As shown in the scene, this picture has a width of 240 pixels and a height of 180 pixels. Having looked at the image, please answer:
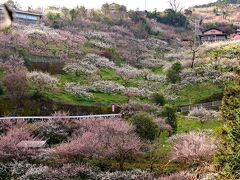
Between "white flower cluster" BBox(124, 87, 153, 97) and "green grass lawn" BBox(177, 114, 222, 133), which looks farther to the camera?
"white flower cluster" BBox(124, 87, 153, 97)

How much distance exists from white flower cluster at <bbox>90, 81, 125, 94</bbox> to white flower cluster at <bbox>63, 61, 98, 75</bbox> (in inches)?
162

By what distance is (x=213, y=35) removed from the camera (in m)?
92.2

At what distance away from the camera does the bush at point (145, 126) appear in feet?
109

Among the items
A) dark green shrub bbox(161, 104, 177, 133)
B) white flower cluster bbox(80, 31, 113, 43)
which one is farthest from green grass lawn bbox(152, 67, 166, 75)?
dark green shrub bbox(161, 104, 177, 133)

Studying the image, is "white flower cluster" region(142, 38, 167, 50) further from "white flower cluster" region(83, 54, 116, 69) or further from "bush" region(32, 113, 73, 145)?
"bush" region(32, 113, 73, 145)

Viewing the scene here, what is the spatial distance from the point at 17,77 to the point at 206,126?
66.4 feet

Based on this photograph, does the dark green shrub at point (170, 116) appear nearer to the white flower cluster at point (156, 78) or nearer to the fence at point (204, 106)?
the fence at point (204, 106)

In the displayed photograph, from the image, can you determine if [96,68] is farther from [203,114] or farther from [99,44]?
[203,114]

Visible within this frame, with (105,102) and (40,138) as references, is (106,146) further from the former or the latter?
(105,102)

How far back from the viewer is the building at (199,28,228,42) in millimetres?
91900

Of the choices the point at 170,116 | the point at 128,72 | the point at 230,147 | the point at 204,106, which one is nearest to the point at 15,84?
the point at 170,116

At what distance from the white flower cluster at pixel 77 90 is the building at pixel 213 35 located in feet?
167

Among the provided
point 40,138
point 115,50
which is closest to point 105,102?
point 40,138

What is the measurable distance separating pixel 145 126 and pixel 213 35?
64.3 meters
